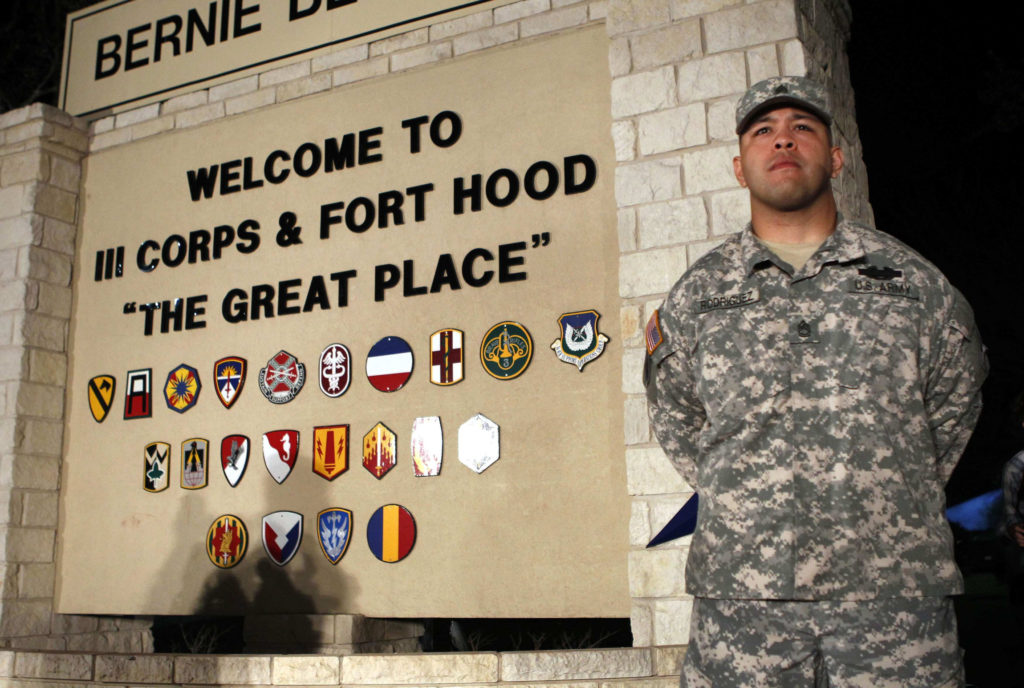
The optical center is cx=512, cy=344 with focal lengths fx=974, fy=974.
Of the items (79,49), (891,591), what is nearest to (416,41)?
(79,49)

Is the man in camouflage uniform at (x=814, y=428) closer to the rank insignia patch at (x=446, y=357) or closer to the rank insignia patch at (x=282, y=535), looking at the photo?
the rank insignia patch at (x=446, y=357)

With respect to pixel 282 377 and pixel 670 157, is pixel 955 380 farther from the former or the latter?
pixel 282 377

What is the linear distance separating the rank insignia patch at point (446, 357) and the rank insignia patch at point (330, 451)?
1.84 ft

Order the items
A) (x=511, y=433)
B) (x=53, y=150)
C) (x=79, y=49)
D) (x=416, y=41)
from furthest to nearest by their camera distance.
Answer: (x=79, y=49) → (x=53, y=150) → (x=416, y=41) → (x=511, y=433)

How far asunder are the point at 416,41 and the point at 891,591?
3.82 meters

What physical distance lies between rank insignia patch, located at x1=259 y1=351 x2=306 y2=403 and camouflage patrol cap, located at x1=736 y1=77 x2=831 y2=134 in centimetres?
316

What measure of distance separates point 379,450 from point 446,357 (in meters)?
0.55

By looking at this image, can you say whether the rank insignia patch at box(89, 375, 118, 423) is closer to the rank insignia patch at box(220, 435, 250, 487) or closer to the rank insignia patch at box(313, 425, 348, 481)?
the rank insignia patch at box(220, 435, 250, 487)

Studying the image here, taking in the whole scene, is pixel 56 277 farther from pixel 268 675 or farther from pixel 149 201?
pixel 268 675

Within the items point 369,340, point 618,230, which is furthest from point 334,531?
point 618,230

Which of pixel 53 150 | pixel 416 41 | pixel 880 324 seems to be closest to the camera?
pixel 880 324

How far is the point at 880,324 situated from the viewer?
1.99 metres

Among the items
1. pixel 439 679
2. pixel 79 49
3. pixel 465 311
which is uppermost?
pixel 79 49

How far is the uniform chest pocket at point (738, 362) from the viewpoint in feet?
6.57
